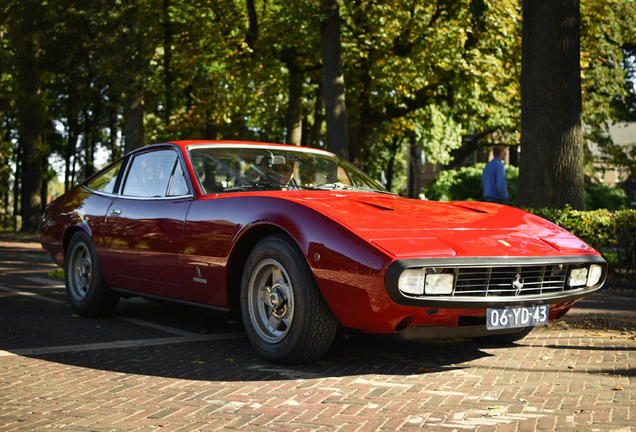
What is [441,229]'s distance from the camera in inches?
176

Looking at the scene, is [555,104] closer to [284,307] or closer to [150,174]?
[150,174]

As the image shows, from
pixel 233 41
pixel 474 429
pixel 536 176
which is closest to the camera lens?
pixel 474 429

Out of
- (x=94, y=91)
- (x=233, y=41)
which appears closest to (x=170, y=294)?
(x=233, y=41)

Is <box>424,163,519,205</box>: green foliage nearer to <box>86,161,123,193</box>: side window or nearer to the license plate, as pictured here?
<box>86,161,123,193</box>: side window

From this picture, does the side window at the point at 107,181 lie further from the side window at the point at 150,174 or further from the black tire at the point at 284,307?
the black tire at the point at 284,307

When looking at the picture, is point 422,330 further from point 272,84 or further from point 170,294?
point 272,84

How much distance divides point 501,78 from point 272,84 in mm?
7043

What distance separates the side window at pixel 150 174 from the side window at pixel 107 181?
0.23 m

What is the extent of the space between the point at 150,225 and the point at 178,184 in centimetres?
39

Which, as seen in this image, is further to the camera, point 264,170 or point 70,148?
point 70,148

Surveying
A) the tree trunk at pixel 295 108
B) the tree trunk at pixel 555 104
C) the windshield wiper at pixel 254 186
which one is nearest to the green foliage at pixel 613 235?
the tree trunk at pixel 555 104

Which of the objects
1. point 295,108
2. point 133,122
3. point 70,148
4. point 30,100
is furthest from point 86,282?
point 70,148

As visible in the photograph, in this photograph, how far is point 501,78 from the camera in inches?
826

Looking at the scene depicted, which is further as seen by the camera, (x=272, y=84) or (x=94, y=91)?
(x=94, y=91)
